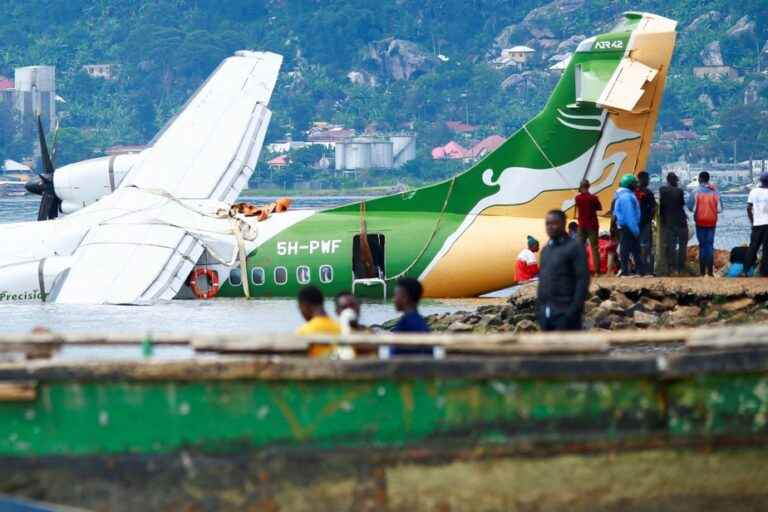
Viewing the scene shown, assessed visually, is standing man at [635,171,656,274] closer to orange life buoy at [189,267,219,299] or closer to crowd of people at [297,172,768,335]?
crowd of people at [297,172,768,335]

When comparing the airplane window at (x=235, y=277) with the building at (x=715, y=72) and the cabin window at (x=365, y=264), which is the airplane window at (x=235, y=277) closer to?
the cabin window at (x=365, y=264)

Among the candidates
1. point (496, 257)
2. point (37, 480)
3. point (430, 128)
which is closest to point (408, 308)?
point (37, 480)

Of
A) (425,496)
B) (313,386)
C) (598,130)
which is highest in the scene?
(598,130)

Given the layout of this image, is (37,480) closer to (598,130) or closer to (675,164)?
(598,130)

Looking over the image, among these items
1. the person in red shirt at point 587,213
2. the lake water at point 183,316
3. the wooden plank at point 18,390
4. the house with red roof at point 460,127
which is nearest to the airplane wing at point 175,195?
the lake water at point 183,316

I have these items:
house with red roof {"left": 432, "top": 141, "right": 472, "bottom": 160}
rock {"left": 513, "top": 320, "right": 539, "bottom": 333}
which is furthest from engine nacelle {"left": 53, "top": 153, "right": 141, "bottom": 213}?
house with red roof {"left": 432, "top": 141, "right": 472, "bottom": 160}

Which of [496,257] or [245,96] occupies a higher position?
[245,96]
